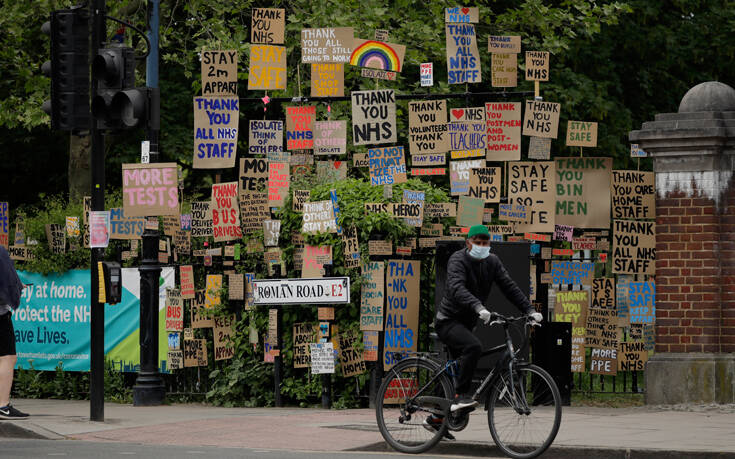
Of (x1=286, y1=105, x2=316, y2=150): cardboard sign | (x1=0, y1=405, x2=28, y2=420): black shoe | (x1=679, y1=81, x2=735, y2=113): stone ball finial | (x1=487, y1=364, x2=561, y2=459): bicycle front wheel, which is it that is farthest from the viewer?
(x1=286, y1=105, x2=316, y2=150): cardboard sign

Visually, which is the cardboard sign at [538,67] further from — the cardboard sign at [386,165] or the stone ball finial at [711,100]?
the stone ball finial at [711,100]

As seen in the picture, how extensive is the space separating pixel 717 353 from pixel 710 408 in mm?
612

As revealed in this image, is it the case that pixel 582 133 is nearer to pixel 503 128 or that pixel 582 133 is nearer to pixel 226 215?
pixel 503 128

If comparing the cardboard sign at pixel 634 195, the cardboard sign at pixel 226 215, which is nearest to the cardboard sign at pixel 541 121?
the cardboard sign at pixel 634 195

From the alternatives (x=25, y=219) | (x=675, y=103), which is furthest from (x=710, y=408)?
(x=675, y=103)

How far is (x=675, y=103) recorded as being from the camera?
28.1 meters

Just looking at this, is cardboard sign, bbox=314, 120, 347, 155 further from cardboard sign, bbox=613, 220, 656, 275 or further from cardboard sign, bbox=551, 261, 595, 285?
cardboard sign, bbox=613, 220, 656, 275

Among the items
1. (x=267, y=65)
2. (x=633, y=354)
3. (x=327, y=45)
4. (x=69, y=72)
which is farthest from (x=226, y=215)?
(x=633, y=354)

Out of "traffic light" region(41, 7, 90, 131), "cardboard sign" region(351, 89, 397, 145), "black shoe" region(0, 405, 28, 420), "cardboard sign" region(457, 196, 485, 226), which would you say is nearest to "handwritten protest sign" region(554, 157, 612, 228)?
"cardboard sign" region(457, 196, 485, 226)

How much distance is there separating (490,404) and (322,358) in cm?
A: 426

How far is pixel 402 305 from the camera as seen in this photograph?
13812mm

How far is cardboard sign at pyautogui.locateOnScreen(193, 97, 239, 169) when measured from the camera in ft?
50.1

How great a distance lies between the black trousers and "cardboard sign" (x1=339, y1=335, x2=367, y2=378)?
367 cm

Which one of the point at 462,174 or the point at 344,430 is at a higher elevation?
the point at 462,174
